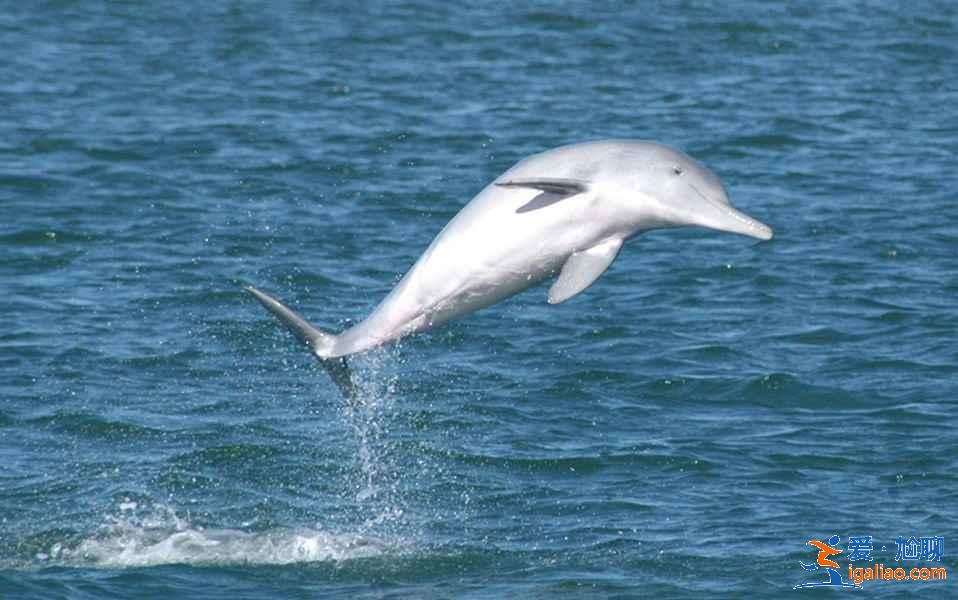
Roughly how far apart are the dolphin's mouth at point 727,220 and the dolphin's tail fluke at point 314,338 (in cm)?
256

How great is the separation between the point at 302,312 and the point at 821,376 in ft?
17.9

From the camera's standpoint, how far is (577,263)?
1298cm

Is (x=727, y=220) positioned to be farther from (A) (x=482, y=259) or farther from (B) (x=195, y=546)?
(B) (x=195, y=546)

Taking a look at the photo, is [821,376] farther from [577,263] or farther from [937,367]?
[577,263]

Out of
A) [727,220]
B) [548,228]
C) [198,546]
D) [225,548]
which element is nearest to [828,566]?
[727,220]

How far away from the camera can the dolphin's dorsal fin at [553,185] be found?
12.2 m

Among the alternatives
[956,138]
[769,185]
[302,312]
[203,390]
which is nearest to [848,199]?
[769,185]

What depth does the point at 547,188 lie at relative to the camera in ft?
40.7

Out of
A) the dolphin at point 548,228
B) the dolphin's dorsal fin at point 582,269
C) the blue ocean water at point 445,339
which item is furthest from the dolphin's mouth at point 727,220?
the blue ocean water at point 445,339

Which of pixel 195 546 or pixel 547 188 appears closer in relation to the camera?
pixel 547 188

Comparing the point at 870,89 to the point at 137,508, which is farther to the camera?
the point at 870,89
